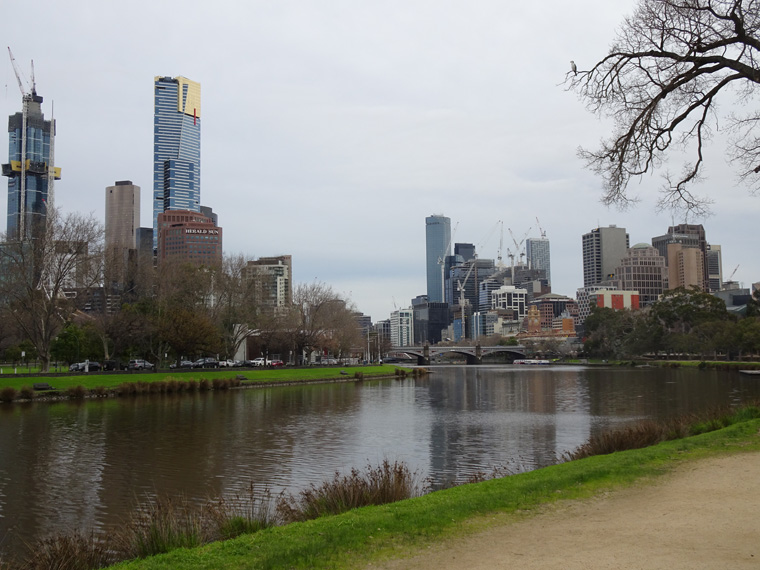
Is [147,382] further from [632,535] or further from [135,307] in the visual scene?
[632,535]

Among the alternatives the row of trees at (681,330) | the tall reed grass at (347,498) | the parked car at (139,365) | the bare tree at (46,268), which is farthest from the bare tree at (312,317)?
the tall reed grass at (347,498)

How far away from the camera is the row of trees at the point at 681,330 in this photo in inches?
4298

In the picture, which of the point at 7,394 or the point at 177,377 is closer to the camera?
the point at 7,394

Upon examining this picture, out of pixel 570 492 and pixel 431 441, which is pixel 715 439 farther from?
pixel 431 441

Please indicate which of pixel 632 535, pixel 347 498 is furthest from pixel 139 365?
pixel 632 535

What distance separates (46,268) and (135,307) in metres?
17.2

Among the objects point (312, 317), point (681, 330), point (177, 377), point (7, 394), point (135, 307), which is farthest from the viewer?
point (681, 330)

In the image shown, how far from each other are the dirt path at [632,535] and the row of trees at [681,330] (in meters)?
102

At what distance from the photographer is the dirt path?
8.37 meters

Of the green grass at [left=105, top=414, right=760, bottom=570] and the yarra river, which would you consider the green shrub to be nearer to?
the yarra river

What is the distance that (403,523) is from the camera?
10.6 metres

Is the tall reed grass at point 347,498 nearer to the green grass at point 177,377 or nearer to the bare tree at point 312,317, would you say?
the green grass at point 177,377

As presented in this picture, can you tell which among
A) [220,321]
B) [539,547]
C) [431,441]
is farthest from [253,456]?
[220,321]

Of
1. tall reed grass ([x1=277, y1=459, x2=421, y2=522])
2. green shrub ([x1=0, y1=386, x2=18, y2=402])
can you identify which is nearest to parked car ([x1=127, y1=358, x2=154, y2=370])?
green shrub ([x1=0, y1=386, x2=18, y2=402])
